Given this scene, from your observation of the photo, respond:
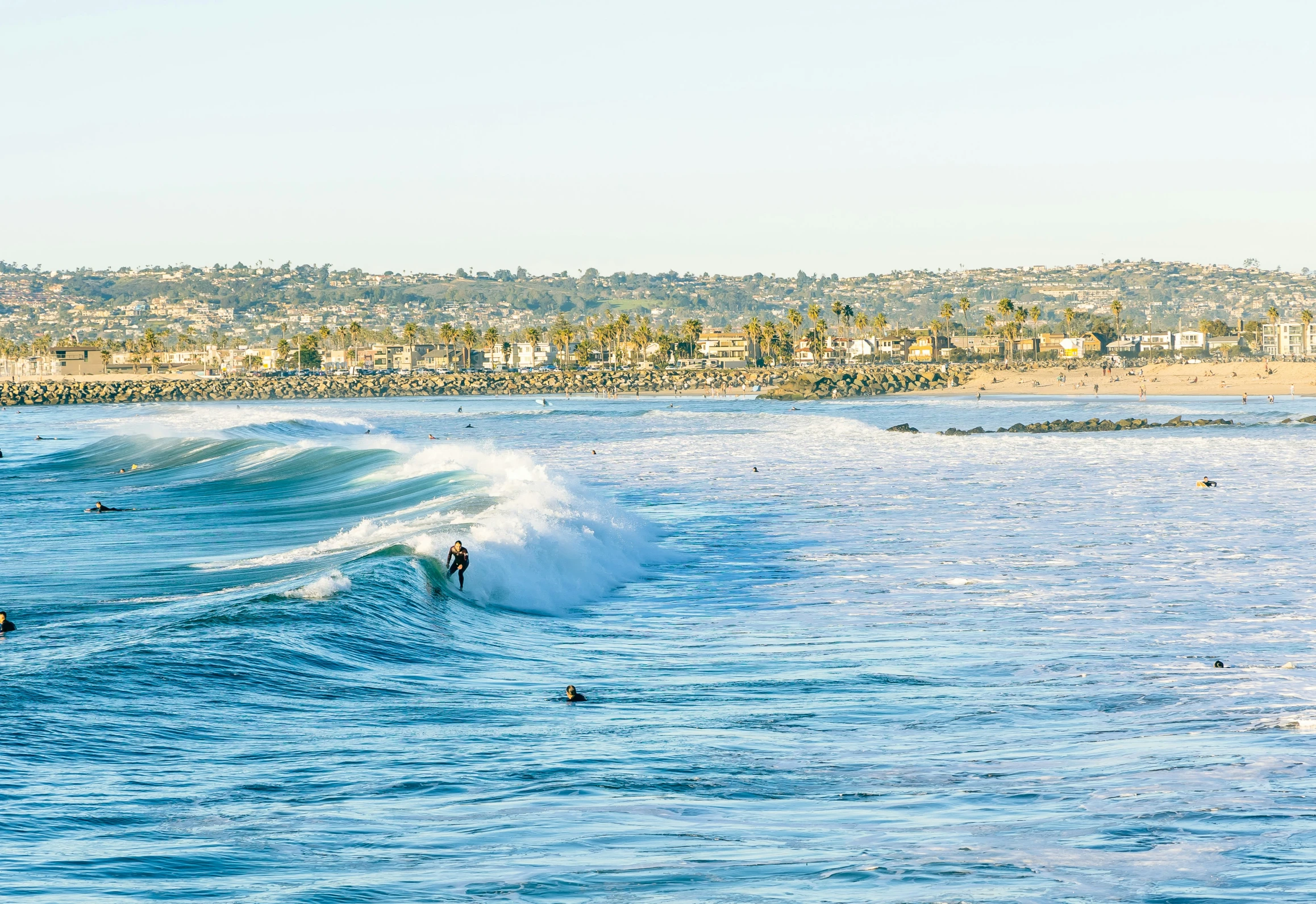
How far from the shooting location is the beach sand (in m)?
140

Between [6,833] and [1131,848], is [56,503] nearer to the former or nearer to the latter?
[6,833]

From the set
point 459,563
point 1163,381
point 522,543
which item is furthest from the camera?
point 1163,381

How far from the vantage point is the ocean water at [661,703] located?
900 centimetres

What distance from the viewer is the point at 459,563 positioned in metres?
20.7

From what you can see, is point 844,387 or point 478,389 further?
point 478,389

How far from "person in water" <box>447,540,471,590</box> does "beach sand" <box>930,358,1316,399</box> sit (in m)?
118

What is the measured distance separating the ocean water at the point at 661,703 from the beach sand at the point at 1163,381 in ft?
368

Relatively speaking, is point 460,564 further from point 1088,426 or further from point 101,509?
point 1088,426

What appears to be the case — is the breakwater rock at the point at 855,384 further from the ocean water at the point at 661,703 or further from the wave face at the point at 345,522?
the ocean water at the point at 661,703

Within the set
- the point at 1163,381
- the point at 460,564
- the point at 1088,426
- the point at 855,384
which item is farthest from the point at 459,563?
the point at 1163,381

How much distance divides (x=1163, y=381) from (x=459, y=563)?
14503cm

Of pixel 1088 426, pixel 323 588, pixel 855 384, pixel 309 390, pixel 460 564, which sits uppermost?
pixel 855 384

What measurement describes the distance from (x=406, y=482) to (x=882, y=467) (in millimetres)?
17769

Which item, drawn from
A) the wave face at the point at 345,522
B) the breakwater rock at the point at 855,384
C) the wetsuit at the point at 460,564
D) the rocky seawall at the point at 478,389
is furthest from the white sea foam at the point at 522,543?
the rocky seawall at the point at 478,389
